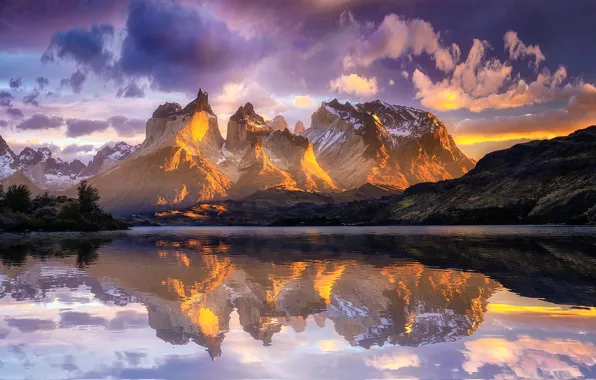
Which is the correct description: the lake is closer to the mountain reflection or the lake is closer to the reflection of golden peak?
the mountain reflection

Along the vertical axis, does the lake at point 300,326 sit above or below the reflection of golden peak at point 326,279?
above

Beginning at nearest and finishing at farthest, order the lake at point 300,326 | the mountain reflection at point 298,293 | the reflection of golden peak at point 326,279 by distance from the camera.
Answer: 1. the lake at point 300,326
2. the mountain reflection at point 298,293
3. the reflection of golden peak at point 326,279

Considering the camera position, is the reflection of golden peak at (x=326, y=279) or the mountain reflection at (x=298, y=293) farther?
the reflection of golden peak at (x=326, y=279)

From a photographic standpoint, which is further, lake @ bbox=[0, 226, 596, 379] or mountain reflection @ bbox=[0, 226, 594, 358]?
mountain reflection @ bbox=[0, 226, 594, 358]

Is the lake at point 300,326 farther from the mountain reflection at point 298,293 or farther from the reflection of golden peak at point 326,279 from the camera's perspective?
the reflection of golden peak at point 326,279

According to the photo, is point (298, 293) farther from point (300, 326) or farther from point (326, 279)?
A: point (300, 326)

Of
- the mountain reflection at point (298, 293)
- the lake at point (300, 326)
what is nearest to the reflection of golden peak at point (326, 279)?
the mountain reflection at point (298, 293)

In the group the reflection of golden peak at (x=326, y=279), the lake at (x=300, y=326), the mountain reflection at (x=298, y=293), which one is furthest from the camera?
the reflection of golden peak at (x=326, y=279)

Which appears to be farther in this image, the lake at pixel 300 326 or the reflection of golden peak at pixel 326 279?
the reflection of golden peak at pixel 326 279

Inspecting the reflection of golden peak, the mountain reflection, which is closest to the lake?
the mountain reflection

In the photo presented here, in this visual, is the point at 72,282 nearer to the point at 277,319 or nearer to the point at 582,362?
the point at 277,319

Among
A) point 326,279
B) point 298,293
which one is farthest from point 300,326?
point 326,279

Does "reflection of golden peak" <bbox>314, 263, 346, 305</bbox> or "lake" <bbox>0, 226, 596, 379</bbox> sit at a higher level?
"lake" <bbox>0, 226, 596, 379</bbox>

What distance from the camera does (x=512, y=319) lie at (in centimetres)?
2655
